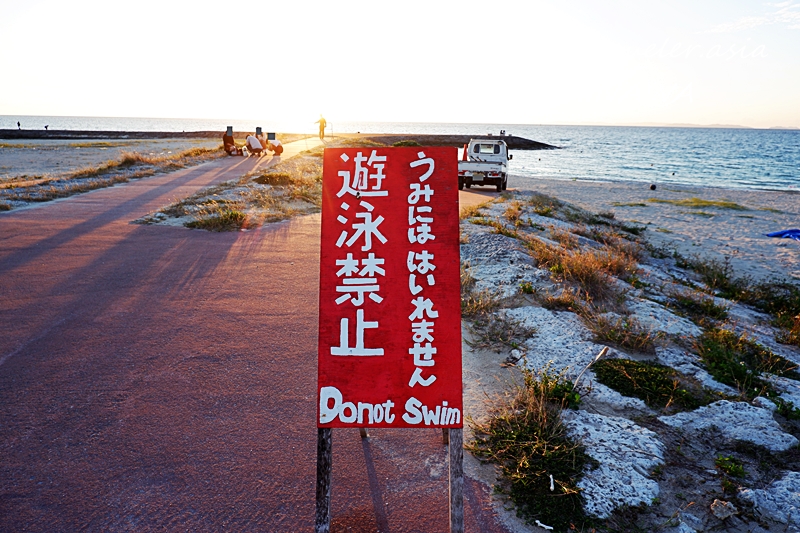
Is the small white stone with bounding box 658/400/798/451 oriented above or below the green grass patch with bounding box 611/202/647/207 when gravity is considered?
below

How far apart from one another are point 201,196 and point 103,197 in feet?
9.43

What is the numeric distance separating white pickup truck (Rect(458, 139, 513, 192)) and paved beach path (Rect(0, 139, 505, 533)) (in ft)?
42.2

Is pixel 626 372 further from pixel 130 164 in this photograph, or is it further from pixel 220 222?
pixel 130 164

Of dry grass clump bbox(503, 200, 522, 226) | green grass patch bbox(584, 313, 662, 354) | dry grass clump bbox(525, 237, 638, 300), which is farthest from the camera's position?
dry grass clump bbox(503, 200, 522, 226)

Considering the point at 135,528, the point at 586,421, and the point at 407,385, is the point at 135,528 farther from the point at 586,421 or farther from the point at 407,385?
the point at 586,421

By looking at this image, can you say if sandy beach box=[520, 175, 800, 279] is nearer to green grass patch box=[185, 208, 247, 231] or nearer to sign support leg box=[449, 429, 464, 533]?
sign support leg box=[449, 429, 464, 533]

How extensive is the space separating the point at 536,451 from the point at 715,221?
17.3 m

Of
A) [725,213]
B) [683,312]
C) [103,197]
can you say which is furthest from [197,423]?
[725,213]

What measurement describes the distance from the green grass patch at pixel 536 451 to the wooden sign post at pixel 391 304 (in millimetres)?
838

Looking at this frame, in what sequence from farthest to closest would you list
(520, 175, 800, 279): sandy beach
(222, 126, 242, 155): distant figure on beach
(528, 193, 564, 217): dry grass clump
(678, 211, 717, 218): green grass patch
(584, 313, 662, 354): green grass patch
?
(222, 126, 242, 155): distant figure on beach → (678, 211, 717, 218): green grass patch → (528, 193, 564, 217): dry grass clump → (520, 175, 800, 279): sandy beach → (584, 313, 662, 354): green grass patch

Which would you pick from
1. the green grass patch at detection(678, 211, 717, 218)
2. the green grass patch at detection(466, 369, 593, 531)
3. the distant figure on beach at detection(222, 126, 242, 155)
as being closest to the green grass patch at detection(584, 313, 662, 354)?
the green grass patch at detection(466, 369, 593, 531)

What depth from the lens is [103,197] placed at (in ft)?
43.6

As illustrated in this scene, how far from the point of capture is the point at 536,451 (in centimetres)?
320

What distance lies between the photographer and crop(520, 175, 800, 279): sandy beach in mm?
11213
